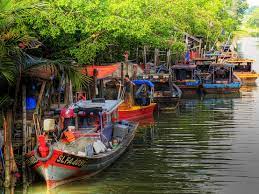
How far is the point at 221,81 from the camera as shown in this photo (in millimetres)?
49000

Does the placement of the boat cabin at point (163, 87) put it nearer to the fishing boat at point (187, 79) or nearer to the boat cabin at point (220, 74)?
the fishing boat at point (187, 79)

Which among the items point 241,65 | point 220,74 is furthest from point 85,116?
point 241,65

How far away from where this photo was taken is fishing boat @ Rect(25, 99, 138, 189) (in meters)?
18.2

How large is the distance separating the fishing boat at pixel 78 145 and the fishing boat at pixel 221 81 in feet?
82.1

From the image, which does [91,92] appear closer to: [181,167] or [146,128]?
[146,128]

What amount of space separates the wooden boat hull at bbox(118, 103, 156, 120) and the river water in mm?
888

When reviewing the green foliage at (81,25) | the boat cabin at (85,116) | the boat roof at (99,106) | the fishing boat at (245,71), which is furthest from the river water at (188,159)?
the fishing boat at (245,71)

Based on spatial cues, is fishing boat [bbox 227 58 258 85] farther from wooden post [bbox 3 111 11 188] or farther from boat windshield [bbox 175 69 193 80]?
wooden post [bbox 3 111 11 188]

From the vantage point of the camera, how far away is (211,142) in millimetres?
27000

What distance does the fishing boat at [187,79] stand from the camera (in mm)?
48406

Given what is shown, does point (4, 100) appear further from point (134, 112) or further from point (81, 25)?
point (134, 112)

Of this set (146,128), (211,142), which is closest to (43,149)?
(211,142)

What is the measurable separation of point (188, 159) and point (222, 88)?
83.7ft

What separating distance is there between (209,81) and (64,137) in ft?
102
